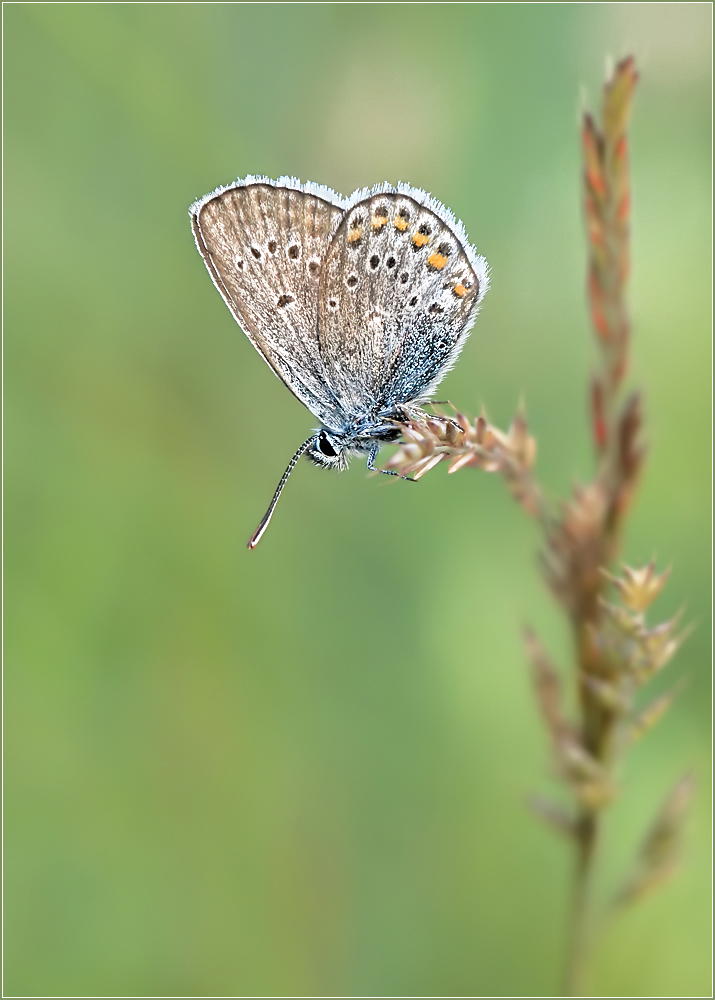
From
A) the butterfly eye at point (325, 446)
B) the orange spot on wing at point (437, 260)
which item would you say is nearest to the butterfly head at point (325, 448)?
the butterfly eye at point (325, 446)

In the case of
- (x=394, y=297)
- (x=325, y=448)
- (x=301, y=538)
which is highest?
(x=394, y=297)

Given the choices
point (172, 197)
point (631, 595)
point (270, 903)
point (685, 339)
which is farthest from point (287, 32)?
point (270, 903)

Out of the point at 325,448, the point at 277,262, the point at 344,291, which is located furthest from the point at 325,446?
the point at 277,262

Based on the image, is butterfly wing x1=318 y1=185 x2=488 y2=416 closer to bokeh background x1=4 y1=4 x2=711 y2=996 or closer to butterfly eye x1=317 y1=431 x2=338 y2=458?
butterfly eye x1=317 y1=431 x2=338 y2=458

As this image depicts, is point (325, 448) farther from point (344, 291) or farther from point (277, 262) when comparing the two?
point (277, 262)

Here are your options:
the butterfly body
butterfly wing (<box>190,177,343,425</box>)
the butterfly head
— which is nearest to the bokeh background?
the butterfly head

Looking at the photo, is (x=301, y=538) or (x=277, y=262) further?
(x=301, y=538)
